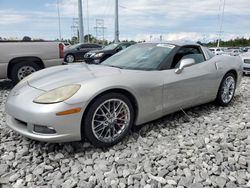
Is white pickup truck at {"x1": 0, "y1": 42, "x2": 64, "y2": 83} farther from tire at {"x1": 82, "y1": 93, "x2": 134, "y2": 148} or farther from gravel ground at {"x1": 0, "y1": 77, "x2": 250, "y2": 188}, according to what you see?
tire at {"x1": 82, "y1": 93, "x2": 134, "y2": 148}

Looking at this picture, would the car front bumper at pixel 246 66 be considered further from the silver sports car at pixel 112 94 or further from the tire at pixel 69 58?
the tire at pixel 69 58

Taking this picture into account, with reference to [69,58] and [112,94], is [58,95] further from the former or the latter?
[69,58]

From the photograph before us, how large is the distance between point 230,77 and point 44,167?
11.4 ft

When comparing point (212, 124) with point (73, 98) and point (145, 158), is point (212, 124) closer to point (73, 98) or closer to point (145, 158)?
point (145, 158)

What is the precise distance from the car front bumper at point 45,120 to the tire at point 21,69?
11.5ft

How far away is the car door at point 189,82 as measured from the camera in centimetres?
319

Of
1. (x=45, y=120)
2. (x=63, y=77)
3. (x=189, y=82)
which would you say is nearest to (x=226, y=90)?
(x=189, y=82)

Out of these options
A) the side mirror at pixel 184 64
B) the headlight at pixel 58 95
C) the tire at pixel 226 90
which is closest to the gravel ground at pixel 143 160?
the headlight at pixel 58 95

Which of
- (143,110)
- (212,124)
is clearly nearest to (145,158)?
(143,110)

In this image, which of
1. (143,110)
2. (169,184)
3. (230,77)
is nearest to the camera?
(169,184)

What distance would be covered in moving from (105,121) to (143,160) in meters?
0.59

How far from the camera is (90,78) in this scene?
267cm

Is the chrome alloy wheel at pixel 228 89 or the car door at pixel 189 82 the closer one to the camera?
the car door at pixel 189 82

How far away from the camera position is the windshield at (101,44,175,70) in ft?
10.7
